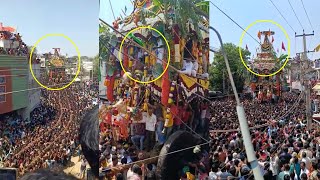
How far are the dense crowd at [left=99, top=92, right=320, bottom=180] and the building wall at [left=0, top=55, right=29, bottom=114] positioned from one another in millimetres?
947

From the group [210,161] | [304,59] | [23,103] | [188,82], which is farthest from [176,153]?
[304,59]

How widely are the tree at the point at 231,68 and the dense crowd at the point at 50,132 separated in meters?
1.53

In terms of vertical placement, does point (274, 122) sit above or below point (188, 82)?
below

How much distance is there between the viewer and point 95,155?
4.77 m

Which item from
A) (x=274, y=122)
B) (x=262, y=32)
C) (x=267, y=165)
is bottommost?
(x=267, y=165)

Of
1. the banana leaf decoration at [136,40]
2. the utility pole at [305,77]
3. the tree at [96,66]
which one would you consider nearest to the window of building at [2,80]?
the tree at [96,66]

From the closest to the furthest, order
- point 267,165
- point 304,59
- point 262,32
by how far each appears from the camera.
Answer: point 267,165 → point 262,32 → point 304,59

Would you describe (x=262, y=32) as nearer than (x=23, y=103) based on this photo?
No

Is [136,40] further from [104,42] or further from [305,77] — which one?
[305,77]

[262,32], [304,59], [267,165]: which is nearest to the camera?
[267,165]

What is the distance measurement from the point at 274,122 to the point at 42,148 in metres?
2.91

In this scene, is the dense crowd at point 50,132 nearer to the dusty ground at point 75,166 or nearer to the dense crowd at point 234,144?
the dusty ground at point 75,166

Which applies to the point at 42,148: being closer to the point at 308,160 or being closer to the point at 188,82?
the point at 188,82

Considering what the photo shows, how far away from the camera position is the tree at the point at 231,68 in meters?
5.21
